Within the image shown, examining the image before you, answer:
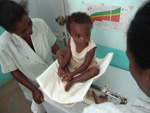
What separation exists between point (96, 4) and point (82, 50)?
14.7 inches

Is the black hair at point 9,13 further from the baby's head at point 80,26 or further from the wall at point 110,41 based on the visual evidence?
the wall at point 110,41

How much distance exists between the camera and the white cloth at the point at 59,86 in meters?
0.62

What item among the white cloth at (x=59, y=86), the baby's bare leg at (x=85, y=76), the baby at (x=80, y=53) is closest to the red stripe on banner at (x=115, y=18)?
the baby at (x=80, y=53)

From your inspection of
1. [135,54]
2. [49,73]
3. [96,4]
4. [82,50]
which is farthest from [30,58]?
[135,54]

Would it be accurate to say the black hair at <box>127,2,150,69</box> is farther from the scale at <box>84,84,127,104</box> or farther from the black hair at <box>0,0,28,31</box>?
the black hair at <box>0,0,28,31</box>

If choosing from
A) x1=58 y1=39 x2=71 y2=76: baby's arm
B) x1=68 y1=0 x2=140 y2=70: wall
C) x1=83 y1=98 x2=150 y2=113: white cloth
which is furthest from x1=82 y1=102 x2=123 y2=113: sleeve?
x1=68 y1=0 x2=140 y2=70: wall

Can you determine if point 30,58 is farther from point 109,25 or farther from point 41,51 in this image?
point 109,25

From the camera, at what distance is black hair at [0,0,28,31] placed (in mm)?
652

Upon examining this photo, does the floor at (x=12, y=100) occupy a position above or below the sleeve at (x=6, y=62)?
below

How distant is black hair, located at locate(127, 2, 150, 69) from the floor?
149cm

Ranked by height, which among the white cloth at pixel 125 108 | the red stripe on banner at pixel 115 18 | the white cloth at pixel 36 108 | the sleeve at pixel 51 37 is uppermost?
the red stripe on banner at pixel 115 18

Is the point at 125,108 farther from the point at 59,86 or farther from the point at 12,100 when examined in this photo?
the point at 12,100

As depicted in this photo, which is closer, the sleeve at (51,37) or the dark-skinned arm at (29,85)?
the dark-skinned arm at (29,85)

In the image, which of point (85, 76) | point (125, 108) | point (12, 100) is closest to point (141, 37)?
point (125, 108)
